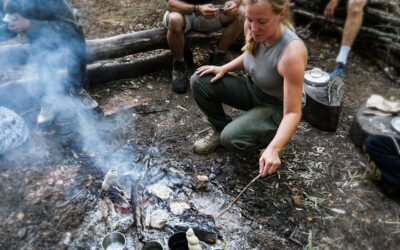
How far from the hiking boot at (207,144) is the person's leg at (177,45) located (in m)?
1.17

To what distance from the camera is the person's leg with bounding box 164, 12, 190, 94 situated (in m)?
4.80

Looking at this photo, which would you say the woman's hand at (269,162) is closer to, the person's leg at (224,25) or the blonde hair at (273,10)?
the blonde hair at (273,10)

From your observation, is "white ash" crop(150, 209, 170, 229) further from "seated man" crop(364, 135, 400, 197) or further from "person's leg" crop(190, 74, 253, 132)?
"seated man" crop(364, 135, 400, 197)

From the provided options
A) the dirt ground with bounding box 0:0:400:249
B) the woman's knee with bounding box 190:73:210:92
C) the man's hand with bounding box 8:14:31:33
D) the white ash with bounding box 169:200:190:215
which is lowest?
the dirt ground with bounding box 0:0:400:249

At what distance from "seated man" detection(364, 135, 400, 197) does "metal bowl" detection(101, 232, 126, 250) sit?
2.52 m

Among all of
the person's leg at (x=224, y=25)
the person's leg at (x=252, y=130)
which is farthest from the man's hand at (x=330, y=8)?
the person's leg at (x=252, y=130)

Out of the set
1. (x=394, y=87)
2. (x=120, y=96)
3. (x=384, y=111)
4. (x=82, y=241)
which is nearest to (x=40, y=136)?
(x=120, y=96)

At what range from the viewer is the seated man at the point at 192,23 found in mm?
4781

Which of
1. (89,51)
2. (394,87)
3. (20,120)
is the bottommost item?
(394,87)

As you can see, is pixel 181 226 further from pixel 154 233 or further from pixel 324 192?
pixel 324 192

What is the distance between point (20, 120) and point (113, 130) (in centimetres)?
100

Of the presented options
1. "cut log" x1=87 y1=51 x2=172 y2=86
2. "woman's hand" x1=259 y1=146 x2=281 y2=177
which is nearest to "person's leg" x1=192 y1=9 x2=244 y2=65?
"cut log" x1=87 y1=51 x2=172 y2=86

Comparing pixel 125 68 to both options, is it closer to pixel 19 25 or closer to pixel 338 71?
pixel 19 25

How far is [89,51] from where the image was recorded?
4688 mm
